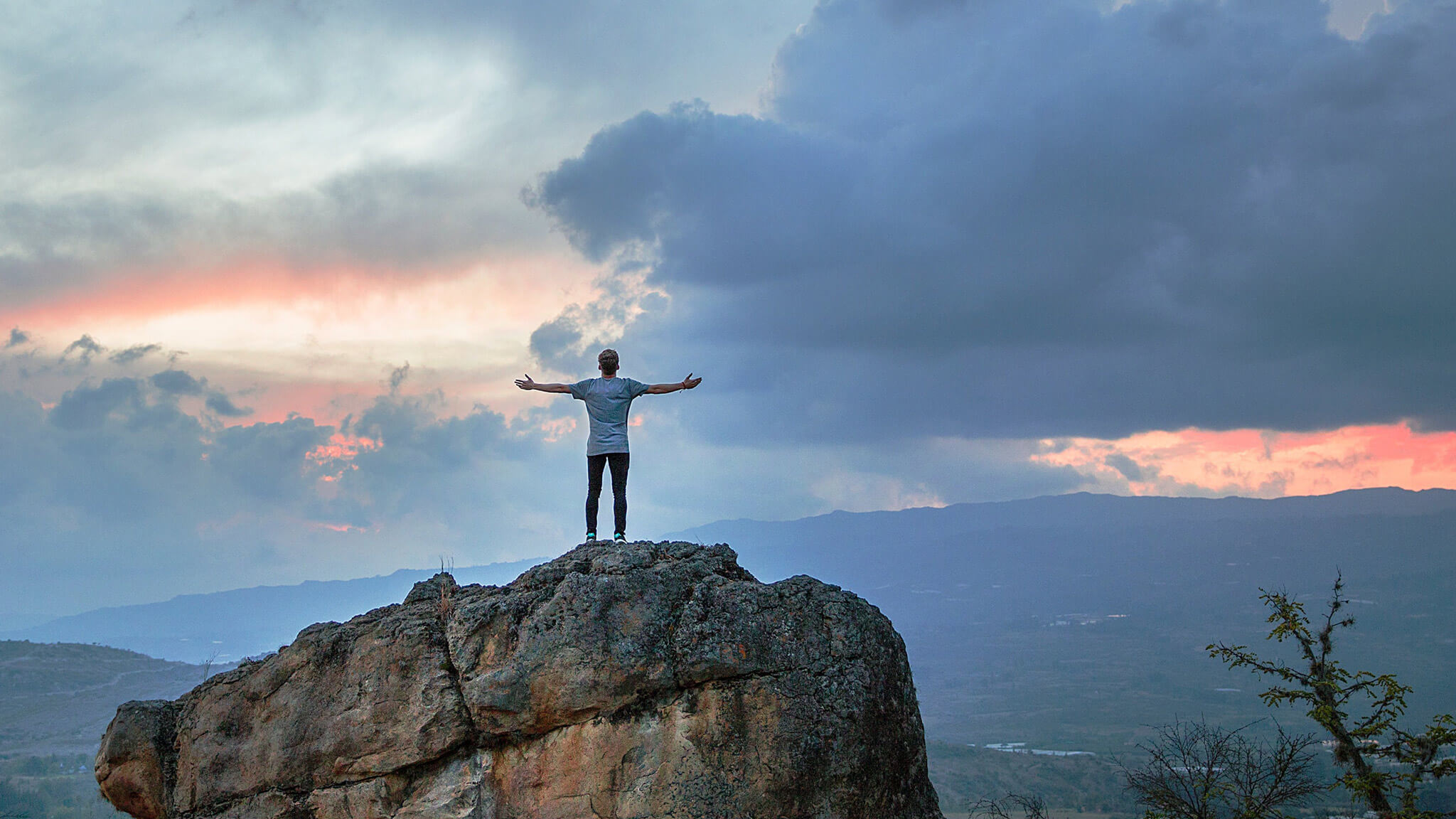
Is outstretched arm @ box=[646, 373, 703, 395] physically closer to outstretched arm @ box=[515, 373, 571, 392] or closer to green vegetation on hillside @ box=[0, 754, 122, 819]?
outstretched arm @ box=[515, 373, 571, 392]

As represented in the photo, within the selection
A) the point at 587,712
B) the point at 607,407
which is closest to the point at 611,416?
the point at 607,407

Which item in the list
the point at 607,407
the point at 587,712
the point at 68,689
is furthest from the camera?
the point at 68,689

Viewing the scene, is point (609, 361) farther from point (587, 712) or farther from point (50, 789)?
point (50, 789)

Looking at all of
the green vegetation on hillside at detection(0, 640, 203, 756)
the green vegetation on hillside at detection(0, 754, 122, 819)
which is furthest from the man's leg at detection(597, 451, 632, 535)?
the green vegetation on hillside at detection(0, 640, 203, 756)

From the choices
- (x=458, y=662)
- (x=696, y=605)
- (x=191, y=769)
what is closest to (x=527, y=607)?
(x=458, y=662)

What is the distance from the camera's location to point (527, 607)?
43.9ft

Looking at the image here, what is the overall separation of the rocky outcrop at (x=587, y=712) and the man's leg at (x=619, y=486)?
8.23 ft

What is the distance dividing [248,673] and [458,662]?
344 centimetres

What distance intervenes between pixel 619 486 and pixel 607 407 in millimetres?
1296

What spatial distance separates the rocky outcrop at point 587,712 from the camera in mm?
12438

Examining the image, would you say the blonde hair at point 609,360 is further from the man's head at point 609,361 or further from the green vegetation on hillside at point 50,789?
the green vegetation on hillside at point 50,789

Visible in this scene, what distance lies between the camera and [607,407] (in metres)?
16.7

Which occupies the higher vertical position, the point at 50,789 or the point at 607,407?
the point at 607,407

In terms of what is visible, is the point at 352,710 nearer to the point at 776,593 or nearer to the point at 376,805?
the point at 376,805
